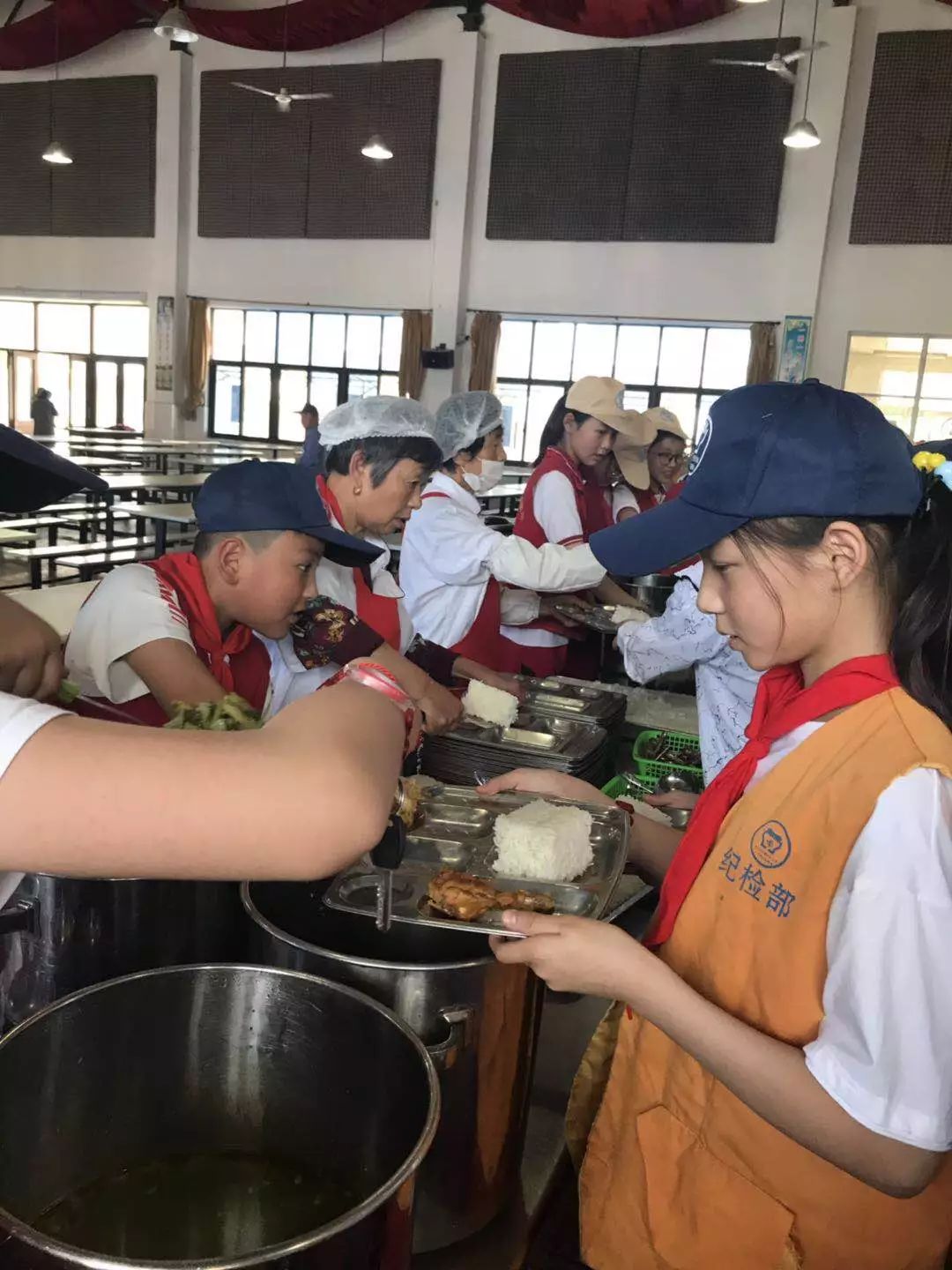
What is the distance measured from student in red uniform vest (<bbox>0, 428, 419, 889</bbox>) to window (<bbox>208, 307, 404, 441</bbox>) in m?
11.3

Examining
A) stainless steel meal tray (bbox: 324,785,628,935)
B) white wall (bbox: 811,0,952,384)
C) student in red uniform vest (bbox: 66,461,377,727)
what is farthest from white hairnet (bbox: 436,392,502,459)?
white wall (bbox: 811,0,952,384)

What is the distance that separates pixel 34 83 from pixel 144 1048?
48.9 ft

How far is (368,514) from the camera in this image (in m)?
2.35

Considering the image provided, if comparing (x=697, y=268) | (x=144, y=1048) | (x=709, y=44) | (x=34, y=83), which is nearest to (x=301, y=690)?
(x=144, y=1048)

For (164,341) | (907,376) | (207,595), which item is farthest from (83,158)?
(207,595)

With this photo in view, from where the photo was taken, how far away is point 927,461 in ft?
2.99

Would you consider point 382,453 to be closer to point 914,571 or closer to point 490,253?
point 914,571

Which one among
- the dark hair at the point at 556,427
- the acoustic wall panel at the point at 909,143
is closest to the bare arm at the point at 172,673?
the dark hair at the point at 556,427

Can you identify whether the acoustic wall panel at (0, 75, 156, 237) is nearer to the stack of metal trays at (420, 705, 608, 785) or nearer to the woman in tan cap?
the woman in tan cap

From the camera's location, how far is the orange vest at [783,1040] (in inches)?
33.2

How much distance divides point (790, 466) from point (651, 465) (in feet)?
13.8

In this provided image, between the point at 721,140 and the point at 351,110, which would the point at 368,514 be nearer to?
the point at 721,140

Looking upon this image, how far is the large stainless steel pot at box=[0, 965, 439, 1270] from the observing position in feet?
2.47

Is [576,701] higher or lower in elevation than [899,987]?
lower
